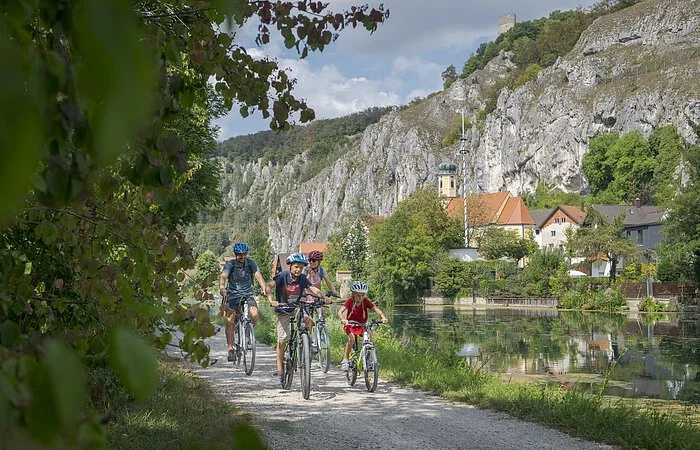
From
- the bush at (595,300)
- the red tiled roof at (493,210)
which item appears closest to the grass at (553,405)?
the bush at (595,300)

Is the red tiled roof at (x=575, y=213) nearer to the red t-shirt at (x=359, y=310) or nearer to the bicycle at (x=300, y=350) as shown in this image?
the red t-shirt at (x=359, y=310)

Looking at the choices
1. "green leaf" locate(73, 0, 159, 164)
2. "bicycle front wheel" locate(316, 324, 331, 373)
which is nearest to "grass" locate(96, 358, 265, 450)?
"bicycle front wheel" locate(316, 324, 331, 373)

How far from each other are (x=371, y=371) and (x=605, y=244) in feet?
174

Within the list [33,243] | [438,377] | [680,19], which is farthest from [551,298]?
[680,19]

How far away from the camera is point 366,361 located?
32.5ft

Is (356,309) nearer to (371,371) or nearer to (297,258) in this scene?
(371,371)

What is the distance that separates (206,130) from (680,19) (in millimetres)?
113448

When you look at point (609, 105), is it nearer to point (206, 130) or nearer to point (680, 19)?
point (680, 19)

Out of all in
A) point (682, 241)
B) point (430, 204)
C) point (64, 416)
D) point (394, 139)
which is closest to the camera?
point (64, 416)

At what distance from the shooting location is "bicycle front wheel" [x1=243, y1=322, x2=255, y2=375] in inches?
448

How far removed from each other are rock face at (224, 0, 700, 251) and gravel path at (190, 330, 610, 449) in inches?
3065

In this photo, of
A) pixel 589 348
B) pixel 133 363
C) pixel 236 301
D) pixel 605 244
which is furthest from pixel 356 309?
pixel 605 244

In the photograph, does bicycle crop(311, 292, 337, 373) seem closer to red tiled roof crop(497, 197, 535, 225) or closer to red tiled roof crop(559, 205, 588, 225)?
red tiled roof crop(559, 205, 588, 225)

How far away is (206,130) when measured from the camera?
18984 millimetres
